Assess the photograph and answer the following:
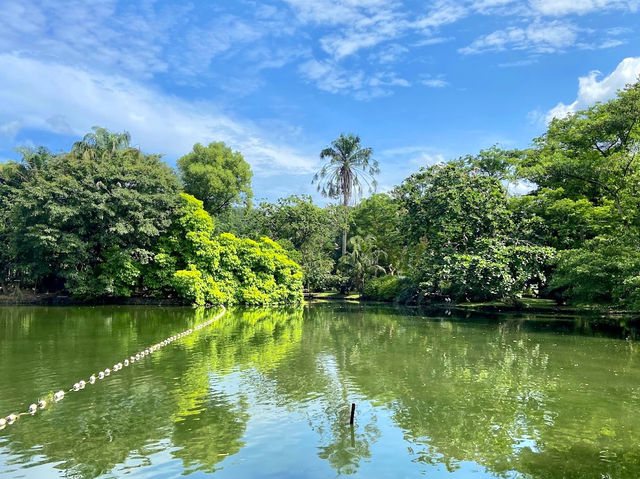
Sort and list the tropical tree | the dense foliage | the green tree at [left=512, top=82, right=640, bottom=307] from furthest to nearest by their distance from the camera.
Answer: the tropical tree, the dense foliage, the green tree at [left=512, top=82, right=640, bottom=307]

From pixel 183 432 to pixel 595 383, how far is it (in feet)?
30.2

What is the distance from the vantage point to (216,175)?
45.3 m

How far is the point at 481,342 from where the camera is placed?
1752cm

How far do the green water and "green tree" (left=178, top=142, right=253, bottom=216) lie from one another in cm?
2900

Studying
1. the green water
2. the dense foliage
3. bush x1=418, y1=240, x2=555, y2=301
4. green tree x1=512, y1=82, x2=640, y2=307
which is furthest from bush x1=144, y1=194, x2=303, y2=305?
green tree x1=512, y1=82, x2=640, y2=307

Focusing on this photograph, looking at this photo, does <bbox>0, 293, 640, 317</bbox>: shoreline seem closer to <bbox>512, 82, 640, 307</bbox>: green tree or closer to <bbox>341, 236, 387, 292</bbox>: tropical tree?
<bbox>512, 82, 640, 307</bbox>: green tree

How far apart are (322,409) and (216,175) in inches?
1521

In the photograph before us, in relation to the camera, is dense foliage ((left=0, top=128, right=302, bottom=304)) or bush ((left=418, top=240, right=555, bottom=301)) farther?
dense foliage ((left=0, top=128, right=302, bottom=304))

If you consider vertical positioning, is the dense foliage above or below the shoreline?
above

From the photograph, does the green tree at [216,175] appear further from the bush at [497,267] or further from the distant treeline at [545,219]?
the bush at [497,267]

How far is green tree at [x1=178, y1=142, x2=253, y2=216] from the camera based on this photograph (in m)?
45.1

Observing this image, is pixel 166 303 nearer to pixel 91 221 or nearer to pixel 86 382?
pixel 91 221

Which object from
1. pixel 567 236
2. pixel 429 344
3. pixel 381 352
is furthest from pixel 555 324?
pixel 381 352

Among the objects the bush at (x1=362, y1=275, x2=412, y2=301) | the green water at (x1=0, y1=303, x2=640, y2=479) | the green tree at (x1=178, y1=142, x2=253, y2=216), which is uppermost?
the green tree at (x1=178, y1=142, x2=253, y2=216)
